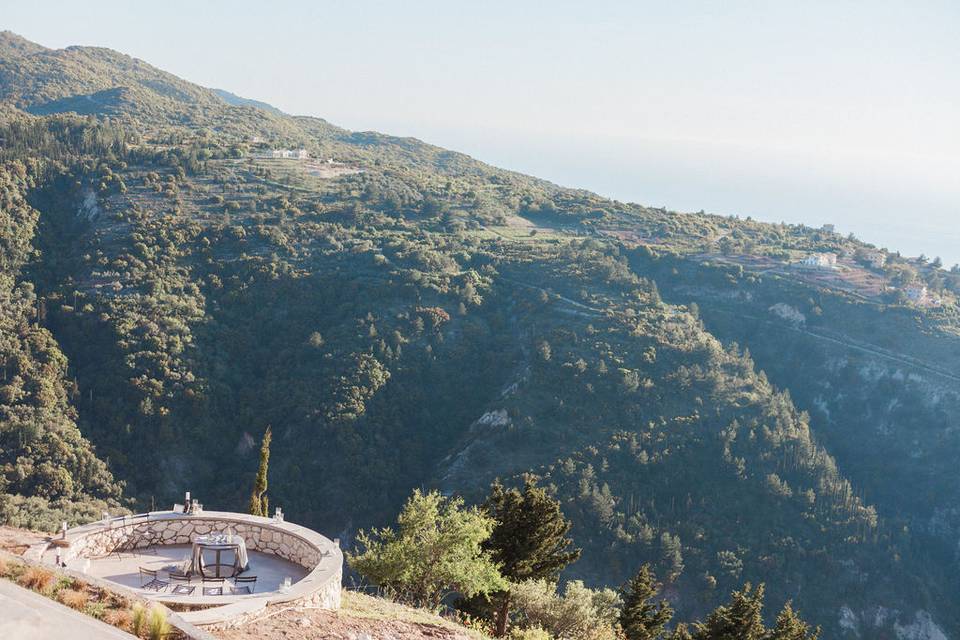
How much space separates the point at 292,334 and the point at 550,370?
20870 millimetres

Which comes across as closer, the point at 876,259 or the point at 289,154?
the point at 876,259

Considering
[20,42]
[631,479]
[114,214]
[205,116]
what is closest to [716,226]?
[631,479]

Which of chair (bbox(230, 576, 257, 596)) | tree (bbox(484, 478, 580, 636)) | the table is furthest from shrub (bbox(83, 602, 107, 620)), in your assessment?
tree (bbox(484, 478, 580, 636))

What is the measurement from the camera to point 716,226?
97.5m

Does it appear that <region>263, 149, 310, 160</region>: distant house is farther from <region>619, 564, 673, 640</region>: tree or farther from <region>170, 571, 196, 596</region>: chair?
<region>170, 571, 196, 596</region>: chair

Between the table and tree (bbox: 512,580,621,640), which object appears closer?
the table

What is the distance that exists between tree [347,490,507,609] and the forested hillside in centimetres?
2164

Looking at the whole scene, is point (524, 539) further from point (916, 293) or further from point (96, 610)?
point (916, 293)

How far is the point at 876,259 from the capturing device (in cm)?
8831

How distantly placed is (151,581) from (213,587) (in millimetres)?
1229

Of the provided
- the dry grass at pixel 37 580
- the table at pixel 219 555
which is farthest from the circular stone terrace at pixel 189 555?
the dry grass at pixel 37 580

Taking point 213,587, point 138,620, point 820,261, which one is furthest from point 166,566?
point 820,261

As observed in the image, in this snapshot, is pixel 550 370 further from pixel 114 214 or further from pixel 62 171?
pixel 62 171

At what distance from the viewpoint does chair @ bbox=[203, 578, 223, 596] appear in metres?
14.9
